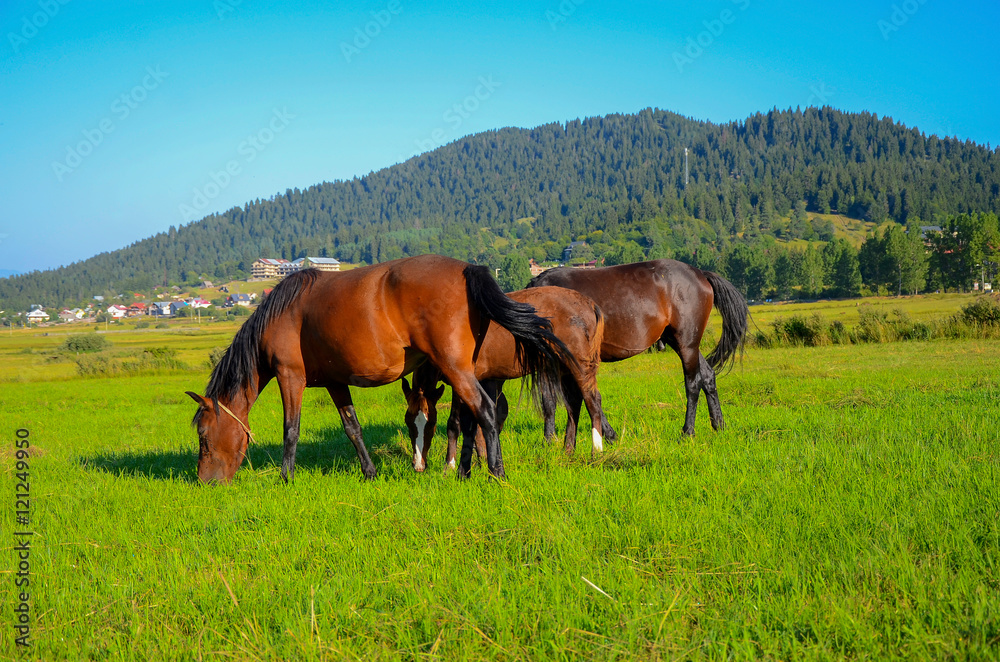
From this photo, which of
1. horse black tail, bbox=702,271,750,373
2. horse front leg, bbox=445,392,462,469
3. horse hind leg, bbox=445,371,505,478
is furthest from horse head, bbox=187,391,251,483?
horse black tail, bbox=702,271,750,373

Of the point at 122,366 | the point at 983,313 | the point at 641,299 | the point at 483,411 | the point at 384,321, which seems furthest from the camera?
the point at 122,366

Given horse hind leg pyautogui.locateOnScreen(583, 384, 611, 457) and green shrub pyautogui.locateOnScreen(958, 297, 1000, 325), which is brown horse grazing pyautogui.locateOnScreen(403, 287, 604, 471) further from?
green shrub pyautogui.locateOnScreen(958, 297, 1000, 325)

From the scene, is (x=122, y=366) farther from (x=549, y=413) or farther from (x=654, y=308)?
(x=654, y=308)

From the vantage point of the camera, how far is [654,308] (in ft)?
29.7

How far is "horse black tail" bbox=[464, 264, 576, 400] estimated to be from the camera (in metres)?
6.13

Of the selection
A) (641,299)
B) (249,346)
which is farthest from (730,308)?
(249,346)

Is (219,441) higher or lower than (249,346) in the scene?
lower

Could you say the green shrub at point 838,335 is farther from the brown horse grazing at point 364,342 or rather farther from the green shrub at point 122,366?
the green shrub at point 122,366

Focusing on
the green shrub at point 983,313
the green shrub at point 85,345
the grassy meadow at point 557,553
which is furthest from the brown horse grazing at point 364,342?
the green shrub at point 85,345

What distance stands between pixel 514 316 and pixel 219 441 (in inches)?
141

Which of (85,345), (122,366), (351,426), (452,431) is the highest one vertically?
(351,426)

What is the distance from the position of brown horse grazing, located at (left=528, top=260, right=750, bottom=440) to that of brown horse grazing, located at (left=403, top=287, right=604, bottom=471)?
1383mm

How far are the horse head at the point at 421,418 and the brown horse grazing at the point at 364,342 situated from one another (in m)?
0.62

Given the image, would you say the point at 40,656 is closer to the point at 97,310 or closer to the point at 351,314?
the point at 351,314
